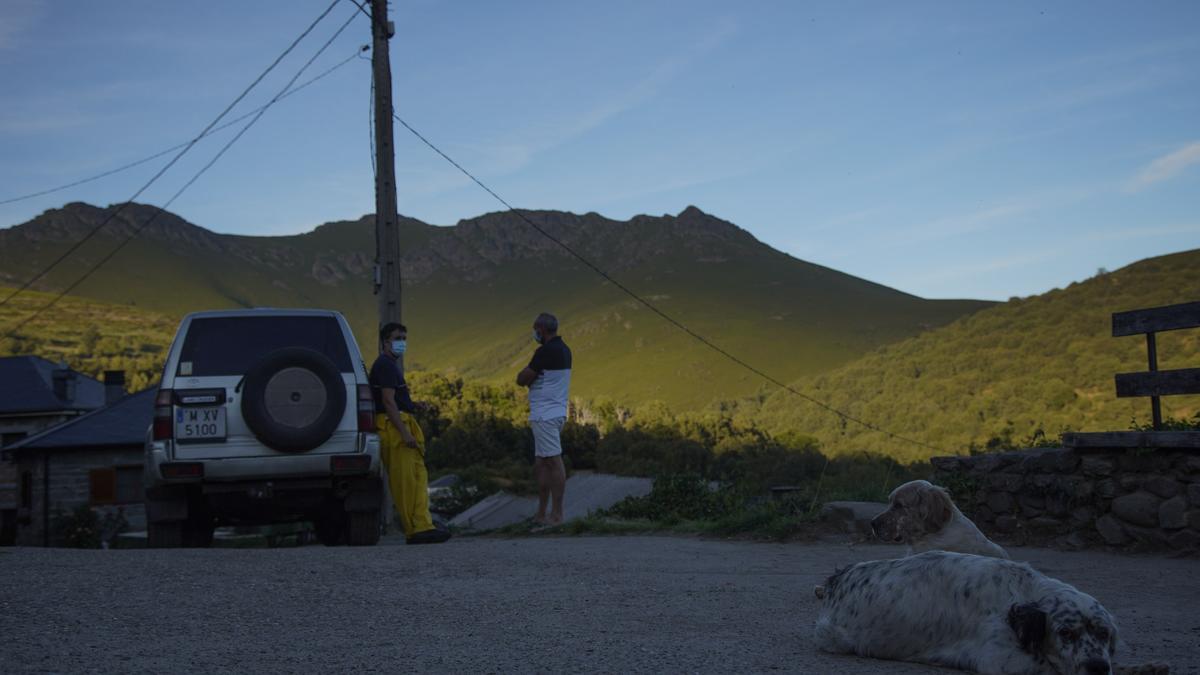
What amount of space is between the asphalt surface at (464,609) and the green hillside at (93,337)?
190ft

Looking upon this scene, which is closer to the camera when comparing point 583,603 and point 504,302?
point 583,603

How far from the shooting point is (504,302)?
6599 inches

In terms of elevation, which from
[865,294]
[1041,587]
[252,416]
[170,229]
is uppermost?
[170,229]

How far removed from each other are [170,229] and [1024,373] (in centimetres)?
17083

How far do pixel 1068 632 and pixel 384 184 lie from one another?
12.1 metres

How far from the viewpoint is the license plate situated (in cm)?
851

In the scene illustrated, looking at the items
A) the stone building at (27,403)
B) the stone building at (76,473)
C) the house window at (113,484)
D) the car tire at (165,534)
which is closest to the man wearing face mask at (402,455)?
the car tire at (165,534)

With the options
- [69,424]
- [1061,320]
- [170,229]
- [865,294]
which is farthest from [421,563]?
[170,229]

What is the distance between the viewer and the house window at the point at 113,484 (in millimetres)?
33812

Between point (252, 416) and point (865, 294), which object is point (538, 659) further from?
point (865, 294)

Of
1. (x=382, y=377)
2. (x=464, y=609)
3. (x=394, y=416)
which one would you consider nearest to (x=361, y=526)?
(x=394, y=416)

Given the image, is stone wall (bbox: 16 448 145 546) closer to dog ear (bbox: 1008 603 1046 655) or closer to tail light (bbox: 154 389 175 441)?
tail light (bbox: 154 389 175 441)

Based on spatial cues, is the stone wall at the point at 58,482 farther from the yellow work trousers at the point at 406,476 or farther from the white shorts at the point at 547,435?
the white shorts at the point at 547,435

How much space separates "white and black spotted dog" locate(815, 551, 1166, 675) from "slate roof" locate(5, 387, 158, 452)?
33.0 meters
